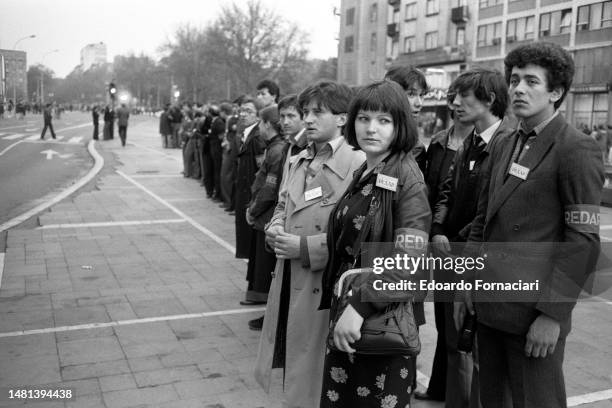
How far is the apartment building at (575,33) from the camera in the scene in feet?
18.8

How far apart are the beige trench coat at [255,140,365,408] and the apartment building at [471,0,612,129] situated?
3.47 feet

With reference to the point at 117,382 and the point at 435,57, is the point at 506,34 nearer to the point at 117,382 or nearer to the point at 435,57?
the point at 117,382

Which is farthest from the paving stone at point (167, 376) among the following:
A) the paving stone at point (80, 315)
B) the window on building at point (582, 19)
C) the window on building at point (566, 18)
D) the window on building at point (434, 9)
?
the window on building at point (434, 9)

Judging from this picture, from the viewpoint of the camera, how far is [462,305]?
2.78 meters

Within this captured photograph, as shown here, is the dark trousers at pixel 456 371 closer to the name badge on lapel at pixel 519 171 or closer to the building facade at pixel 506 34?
the name badge on lapel at pixel 519 171

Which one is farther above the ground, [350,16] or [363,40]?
[350,16]

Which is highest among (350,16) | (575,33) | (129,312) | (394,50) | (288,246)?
(350,16)

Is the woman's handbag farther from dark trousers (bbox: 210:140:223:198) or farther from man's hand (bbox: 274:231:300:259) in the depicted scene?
dark trousers (bbox: 210:140:223:198)

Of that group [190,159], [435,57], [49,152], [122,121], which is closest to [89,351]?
[190,159]

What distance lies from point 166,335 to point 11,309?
1.56m

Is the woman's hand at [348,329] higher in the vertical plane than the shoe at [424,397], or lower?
higher

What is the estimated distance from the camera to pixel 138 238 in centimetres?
862

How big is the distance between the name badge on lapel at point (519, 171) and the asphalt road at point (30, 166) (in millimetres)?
6196

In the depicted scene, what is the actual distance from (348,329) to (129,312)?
3559 millimetres
